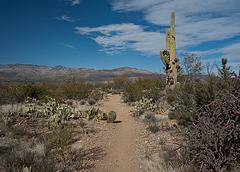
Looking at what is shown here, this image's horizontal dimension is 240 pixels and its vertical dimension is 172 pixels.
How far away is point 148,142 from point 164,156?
1650 millimetres

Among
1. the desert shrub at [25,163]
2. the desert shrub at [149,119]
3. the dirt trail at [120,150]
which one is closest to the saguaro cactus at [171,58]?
the desert shrub at [149,119]

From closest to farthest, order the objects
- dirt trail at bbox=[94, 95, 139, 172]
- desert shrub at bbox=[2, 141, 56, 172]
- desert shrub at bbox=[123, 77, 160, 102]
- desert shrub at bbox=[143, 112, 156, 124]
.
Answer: desert shrub at bbox=[2, 141, 56, 172], dirt trail at bbox=[94, 95, 139, 172], desert shrub at bbox=[143, 112, 156, 124], desert shrub at bbox=[123, 77, 160, 102]

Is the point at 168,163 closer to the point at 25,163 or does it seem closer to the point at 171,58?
the point at 25,163

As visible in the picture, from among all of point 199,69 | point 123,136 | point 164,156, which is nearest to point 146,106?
point 123,136

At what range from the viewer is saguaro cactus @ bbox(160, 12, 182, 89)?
13.4 metres

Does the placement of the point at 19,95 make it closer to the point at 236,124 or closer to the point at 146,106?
the point at 146,106

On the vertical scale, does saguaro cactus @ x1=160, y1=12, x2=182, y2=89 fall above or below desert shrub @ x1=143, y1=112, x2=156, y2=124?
above

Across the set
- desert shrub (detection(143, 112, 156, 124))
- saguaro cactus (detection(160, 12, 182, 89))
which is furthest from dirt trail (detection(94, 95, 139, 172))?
saguaro cactus (detection(160, 12, 182, 89))

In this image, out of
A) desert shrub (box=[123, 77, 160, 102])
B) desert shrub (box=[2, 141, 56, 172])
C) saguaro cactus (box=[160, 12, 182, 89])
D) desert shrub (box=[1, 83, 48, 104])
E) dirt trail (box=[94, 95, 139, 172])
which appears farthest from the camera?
saguaro cactus (box=[160, 12, 182, 89])

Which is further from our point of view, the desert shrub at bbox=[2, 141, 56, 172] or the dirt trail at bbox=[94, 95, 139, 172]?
the dirt trail at bbox=[94, 95, 139, 172]

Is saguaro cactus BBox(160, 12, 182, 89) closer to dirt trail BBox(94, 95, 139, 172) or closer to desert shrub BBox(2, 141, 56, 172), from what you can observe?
dirt trail BBox(94, 95, 139, 172)

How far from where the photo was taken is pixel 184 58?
16562 mm

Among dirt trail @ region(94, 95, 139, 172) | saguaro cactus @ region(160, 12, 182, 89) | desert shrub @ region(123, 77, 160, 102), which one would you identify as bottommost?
dirt trail @ region(94, 95, 139, 172)

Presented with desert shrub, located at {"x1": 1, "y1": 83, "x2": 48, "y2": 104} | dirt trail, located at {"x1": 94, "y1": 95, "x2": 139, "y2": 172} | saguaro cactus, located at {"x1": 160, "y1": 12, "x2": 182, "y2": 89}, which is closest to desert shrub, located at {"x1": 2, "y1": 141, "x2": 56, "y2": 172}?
dirt trail, located at {"x1": 94, "y1": 95, "x2": 139, "y2": 172}
